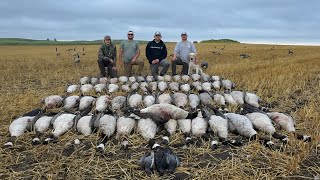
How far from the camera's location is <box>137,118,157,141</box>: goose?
5.15 m

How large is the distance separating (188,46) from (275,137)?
20.7 ft

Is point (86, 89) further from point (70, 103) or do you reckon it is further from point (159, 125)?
point (159, 125)

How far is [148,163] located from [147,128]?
Result: 3.72 ft

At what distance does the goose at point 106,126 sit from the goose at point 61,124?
462mm

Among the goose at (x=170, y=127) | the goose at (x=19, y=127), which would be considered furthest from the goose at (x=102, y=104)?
the goose at (x=170, y=127)

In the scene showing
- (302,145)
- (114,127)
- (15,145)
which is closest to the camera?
(302,145)

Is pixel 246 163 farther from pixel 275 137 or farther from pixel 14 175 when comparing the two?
pixel 14 175

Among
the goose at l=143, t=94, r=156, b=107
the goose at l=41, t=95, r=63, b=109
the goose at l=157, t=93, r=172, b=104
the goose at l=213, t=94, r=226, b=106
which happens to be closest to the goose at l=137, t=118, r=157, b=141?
the goose at l=143, t=94, r=156, b=107

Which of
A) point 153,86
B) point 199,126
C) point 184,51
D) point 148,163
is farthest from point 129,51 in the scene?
point 148,163

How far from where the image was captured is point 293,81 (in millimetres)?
9555

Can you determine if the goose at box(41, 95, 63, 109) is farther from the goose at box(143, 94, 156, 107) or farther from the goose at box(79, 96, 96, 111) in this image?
the goose at box(143, 94, 156, 107)

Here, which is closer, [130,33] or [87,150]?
[87,150]

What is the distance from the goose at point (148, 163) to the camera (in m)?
4.12

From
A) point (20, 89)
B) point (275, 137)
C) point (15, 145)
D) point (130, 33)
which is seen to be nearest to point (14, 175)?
point (15, 145)
